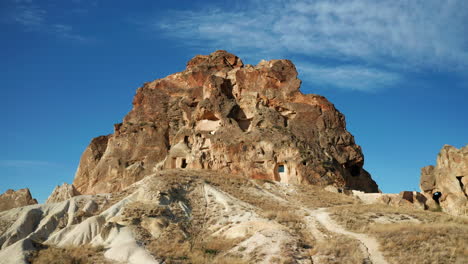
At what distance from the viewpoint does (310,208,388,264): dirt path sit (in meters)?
18.5

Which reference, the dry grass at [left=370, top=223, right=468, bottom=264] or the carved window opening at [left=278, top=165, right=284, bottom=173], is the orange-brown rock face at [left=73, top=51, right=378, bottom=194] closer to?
the carved window opening at [left=278, top=165, right=284, bottom=173]

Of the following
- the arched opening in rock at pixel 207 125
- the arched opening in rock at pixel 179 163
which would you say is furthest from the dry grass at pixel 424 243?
the arched opening in rock at pixel 179 163

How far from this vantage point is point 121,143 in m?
51.3

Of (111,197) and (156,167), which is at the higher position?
(156,167)

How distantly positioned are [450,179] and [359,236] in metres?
25.7

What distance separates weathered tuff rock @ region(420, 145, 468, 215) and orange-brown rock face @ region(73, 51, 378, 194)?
23.8 ft

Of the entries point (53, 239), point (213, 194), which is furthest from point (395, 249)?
point (53, 239)

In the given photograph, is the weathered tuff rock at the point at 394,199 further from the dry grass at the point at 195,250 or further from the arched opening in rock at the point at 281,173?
the dry grass at the point at 195,250

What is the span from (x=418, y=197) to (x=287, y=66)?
826 inches

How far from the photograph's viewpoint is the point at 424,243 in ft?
62.7

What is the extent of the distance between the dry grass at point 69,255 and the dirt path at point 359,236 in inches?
485

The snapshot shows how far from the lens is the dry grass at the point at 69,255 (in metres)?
19.5

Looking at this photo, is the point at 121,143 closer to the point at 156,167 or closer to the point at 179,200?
the point at 156,167

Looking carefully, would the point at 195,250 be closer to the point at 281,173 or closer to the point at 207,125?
the point at 281,173
